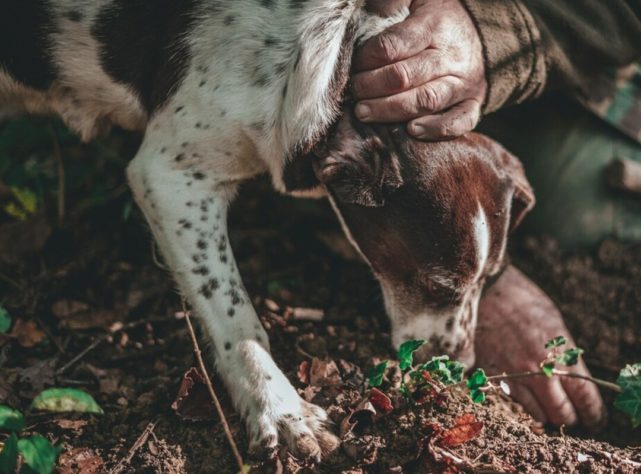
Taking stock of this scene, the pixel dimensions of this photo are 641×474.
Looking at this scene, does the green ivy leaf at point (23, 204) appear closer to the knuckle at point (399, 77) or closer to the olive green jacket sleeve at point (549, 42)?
the knuckle at point (399, 77)

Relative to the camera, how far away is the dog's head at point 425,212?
2.66 metres

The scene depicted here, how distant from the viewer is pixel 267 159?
285 cm

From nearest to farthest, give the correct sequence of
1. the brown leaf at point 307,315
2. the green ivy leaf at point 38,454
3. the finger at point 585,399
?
the green ivy leaf at point 38,454
the finger at point 585,399
the brown leaf at point 307,315

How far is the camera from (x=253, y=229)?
12.9 feet

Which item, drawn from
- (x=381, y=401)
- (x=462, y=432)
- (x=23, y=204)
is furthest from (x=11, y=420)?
(x=23, y=204)

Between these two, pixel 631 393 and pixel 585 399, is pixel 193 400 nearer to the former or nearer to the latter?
pixel 631 393

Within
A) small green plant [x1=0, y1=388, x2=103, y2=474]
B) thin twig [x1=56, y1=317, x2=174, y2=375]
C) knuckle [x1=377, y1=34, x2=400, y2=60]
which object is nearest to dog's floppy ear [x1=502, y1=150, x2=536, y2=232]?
knuckle [x1=377, y1=34, x2=400, y2=60]

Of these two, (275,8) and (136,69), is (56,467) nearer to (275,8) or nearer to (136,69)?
(136,69)

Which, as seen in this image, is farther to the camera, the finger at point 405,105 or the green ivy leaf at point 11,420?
the finger at point 405,105

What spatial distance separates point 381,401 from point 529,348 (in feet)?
3.00

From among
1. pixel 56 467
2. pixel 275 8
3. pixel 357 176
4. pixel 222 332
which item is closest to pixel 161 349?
pixel 222 332

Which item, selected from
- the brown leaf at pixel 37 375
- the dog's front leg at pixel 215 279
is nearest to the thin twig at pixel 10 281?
the brown leaf at pixel 37 375

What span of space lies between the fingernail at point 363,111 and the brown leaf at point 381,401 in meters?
0.98

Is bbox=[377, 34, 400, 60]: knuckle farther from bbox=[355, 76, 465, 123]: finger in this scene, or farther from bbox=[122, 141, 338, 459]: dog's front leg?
bbox=[122, 141, 338, 459]: dog's front leg
